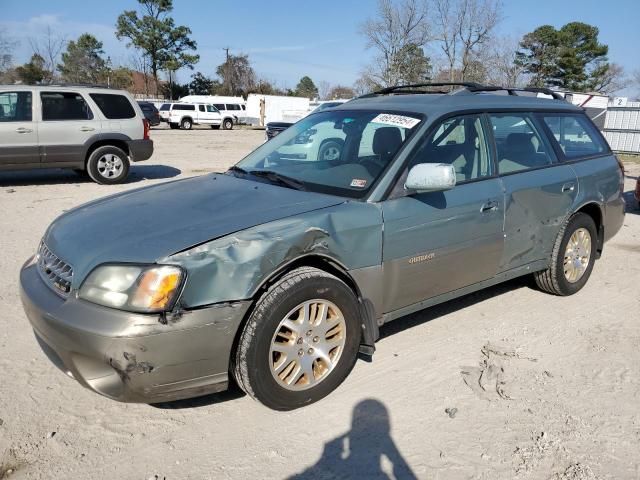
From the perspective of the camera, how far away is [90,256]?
102 inches

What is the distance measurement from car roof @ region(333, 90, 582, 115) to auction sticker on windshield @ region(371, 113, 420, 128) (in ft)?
0.31

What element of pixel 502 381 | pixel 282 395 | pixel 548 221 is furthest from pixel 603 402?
pixel 282 395

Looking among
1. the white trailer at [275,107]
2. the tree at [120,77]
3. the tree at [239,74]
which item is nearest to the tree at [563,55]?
the white trailer at [275,107]

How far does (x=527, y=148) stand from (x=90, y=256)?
3314mm

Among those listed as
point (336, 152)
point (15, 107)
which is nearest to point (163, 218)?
point (336, 152)

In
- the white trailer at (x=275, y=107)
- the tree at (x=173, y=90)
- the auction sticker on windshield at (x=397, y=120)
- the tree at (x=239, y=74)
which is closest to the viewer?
the auction sticker on windshield at (x=397, y=120)

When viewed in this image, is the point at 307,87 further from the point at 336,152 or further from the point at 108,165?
the point at 336,152

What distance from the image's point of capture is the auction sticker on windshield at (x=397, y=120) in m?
3.48

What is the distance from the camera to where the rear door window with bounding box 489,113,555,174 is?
392 cm

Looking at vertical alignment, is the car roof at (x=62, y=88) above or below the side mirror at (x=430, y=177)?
above

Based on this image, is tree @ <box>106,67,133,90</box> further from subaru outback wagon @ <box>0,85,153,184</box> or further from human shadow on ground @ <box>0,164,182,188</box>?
subaru outback wagon @ <box>0,85,153,184</box>

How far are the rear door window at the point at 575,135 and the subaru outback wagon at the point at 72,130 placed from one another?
27.7ft

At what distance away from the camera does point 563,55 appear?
5138 centimetres

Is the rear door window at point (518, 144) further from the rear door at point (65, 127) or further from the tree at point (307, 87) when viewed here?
the tree at point (307, 87)
